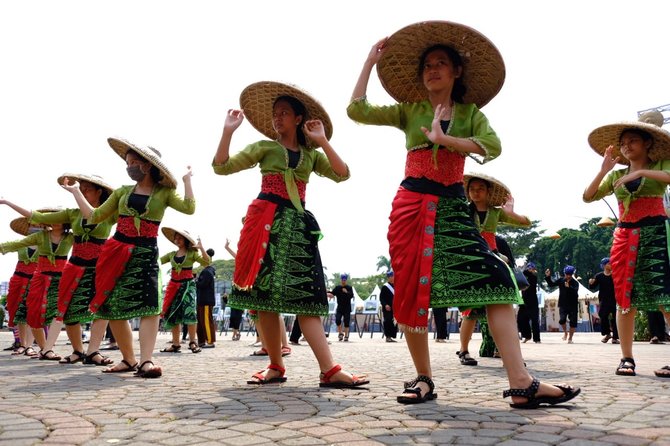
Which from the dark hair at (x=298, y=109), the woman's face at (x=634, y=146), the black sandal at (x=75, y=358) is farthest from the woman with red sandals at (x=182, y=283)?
the woman's face at (x=634, y=146)

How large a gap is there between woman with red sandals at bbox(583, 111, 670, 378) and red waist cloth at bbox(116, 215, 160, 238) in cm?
428

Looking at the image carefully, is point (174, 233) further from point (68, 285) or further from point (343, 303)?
point (343, 303)

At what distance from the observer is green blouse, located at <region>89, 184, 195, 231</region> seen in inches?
236

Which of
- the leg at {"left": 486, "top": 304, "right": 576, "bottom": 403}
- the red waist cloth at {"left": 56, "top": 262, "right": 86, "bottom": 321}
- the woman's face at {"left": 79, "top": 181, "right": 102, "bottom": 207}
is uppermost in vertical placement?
the woman's face at {"left": 79, "top": 181, "right": 102, "bottom": 207}

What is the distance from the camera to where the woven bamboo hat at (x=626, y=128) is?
18.7ft

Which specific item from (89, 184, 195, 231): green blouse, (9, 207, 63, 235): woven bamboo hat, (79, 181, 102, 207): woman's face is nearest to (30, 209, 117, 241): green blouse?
(79, 181, 102, 207): woman's face

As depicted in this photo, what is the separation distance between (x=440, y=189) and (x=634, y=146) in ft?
9.63

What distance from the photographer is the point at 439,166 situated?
3998mm

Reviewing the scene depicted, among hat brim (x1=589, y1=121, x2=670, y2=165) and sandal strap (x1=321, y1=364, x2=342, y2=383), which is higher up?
hat brim (x1=589, y1=121, x2=670, y2=165)

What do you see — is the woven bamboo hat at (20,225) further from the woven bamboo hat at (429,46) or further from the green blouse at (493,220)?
the woven bamboo hat at (429,46)

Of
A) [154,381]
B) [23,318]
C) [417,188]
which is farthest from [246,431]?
[23,318]

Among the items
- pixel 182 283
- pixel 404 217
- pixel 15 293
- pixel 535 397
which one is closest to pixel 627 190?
pixel 404 217

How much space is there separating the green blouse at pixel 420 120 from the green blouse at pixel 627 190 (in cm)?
250

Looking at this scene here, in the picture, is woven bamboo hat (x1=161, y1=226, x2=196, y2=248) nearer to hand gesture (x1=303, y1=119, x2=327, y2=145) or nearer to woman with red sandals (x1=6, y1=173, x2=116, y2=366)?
woman with red sandals (x1=6, y1=173, x2=116, y2=366)
